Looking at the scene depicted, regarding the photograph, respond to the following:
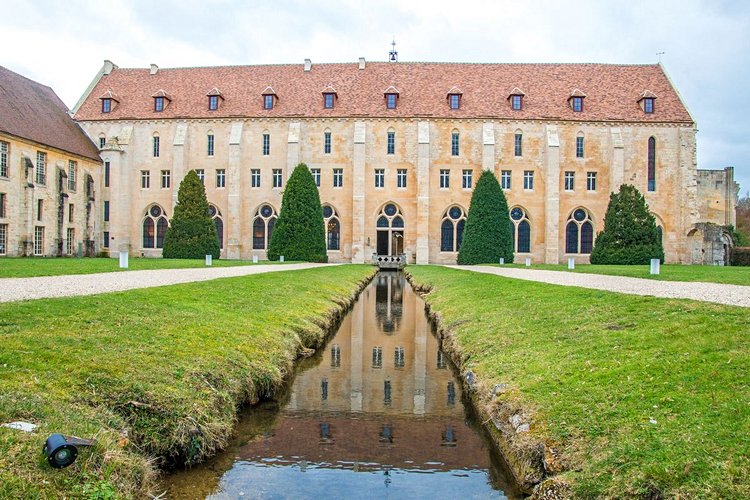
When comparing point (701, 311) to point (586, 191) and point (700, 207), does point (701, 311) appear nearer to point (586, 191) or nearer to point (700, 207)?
point (586, 191)

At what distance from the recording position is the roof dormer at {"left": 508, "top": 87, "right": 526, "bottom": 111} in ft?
165

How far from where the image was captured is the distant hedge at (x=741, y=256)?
44950 millimetres

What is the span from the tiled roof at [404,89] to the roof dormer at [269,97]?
428 mm

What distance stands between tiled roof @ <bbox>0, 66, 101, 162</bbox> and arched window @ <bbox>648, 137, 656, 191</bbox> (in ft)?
155

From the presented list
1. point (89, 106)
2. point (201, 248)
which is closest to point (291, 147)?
point (201, 248)

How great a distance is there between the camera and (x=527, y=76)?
5291cm

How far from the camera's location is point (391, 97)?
50688 mm

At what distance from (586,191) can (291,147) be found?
25585mm

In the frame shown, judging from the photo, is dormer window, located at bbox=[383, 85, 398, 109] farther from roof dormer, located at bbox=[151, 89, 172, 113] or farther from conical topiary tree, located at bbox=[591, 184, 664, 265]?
conical topiary tree, located at bbox=[591, 184, 664, 265]

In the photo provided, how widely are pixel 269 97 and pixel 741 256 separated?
40532mm

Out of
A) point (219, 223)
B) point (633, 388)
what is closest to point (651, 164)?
point (219, 223)

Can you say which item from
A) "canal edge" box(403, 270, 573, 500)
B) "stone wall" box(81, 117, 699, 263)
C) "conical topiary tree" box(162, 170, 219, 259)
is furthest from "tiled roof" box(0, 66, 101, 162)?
"canal edge" box(403, 270, 573, 500)

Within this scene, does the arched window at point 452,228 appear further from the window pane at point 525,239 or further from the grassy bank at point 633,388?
the grassy bank at point 633,388

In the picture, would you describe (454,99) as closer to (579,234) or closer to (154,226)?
(579,234)
